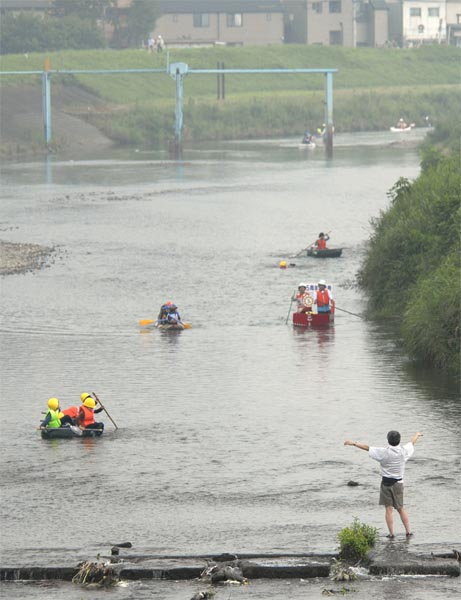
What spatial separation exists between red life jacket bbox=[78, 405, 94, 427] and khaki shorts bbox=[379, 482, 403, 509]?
9726 millimetres

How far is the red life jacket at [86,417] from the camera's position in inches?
1152

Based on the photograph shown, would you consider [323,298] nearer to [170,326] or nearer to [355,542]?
[170,326]

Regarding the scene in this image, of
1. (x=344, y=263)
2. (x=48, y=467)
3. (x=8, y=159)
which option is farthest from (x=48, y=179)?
(x=48, y=467)

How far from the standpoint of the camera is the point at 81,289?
1932 inches

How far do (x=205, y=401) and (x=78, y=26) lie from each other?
10706cm

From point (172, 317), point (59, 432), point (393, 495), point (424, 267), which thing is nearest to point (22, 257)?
point (172, 317)

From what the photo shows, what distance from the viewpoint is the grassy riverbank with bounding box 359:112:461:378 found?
1398 inches

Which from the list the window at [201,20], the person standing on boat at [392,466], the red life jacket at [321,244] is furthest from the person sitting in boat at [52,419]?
the window at [201,20]

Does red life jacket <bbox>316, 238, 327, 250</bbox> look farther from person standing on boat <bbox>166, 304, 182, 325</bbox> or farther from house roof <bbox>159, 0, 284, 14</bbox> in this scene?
house roof <bbox>159, 0, 284, 14</bbox>

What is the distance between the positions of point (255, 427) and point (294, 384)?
4560 millimetres

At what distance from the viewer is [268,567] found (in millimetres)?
20391

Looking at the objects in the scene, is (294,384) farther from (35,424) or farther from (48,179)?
(48,179)

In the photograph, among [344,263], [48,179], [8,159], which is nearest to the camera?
[344,263]

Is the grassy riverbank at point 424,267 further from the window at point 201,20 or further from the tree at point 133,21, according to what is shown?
the window at point 201,20
